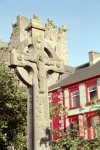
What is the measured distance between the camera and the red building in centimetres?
2764

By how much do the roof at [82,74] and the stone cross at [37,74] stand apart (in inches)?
788

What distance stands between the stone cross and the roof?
2001 cm

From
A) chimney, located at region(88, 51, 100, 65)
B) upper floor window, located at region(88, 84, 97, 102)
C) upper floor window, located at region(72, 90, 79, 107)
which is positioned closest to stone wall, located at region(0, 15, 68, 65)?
chimney, located at region(88, 51, 100, 65)

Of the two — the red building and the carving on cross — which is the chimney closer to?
the red building

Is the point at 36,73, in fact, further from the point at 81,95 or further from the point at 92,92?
the point at 81,95

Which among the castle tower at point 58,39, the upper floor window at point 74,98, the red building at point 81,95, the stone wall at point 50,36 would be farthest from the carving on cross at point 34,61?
the castle tower at point 58,39

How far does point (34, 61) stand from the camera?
8359 mm

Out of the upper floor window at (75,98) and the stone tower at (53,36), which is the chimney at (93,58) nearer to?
the upper floor window at (75,98)

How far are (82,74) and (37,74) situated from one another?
75.4 feet

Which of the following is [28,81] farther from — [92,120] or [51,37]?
[51,37]

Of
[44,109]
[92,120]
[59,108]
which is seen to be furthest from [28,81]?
[92,120]

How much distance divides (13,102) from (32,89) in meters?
11.2

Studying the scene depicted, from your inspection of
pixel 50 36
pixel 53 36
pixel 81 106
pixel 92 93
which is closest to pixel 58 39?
pixel 53 36

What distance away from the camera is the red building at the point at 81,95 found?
90.7 ft
